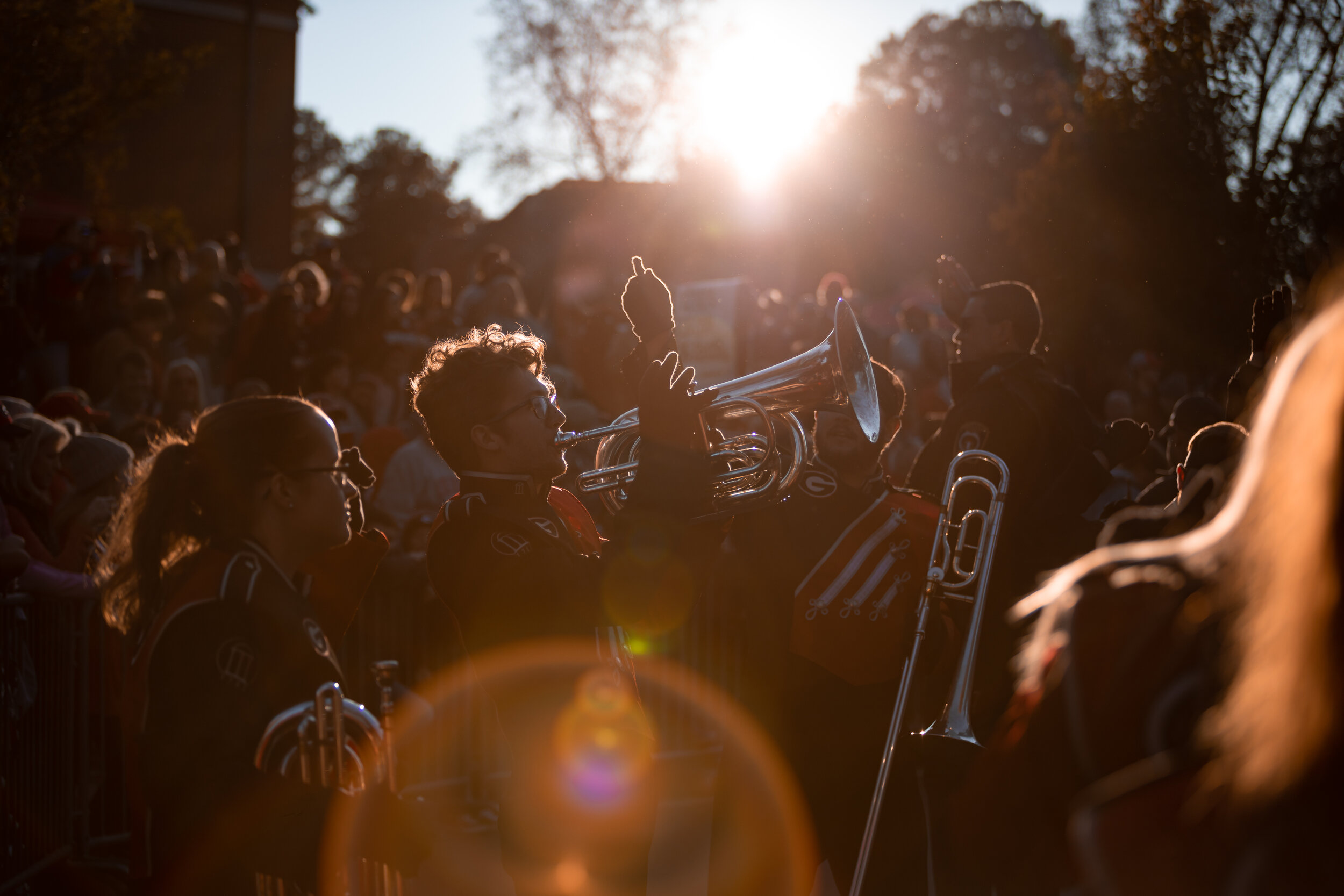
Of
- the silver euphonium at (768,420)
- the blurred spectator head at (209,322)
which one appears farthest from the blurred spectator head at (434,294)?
the silver euphonium at (768,420)

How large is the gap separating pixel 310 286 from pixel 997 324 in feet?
23.4

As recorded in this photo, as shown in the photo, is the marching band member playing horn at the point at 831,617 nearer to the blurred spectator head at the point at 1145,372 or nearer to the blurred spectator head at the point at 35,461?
the blurred spectator head at the point at 35,461

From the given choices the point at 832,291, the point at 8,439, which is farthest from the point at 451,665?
the point at 832,291

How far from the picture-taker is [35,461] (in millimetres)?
5668

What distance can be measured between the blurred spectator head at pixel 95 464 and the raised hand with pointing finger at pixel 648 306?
3.08m

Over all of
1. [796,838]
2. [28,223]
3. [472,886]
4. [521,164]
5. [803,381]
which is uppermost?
[521,164]

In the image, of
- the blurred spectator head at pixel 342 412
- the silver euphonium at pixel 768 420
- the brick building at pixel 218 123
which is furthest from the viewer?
the brick building at pixel 218 123

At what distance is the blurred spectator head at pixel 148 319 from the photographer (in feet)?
28.2

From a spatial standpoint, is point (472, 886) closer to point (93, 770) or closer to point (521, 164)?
point (93, 770)

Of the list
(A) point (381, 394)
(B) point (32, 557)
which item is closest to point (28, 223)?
(A) point (381, 394)

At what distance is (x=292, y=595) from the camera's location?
250 cm

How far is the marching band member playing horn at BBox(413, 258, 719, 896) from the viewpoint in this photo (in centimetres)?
276

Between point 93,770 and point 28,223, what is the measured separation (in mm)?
17728

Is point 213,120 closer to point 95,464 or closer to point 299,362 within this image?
point 299,362
